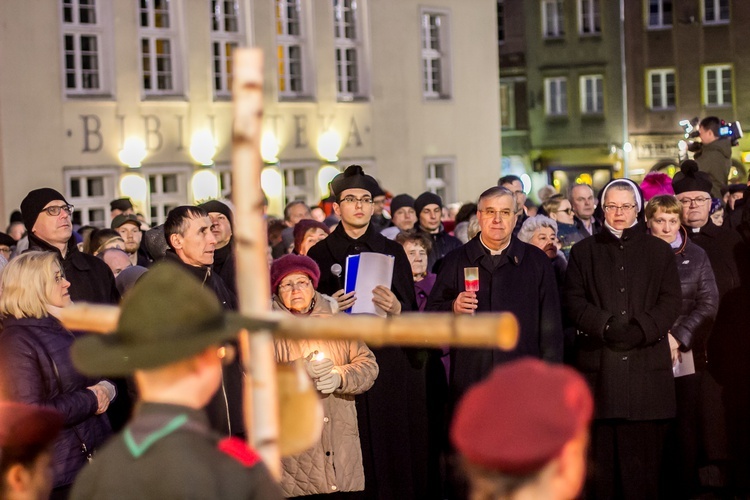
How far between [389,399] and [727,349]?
277cm

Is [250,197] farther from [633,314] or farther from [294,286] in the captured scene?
[633,314]

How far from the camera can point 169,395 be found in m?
2.93

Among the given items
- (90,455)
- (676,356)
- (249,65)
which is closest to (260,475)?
(249,65)

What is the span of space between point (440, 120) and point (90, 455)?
22339 mm

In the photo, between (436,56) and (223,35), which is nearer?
(223,35)

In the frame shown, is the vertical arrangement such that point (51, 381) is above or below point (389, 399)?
above

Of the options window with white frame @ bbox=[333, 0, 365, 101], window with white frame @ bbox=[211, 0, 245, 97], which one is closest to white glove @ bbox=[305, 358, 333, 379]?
window with white frame @ bbox=[211, 0, 245, 97]

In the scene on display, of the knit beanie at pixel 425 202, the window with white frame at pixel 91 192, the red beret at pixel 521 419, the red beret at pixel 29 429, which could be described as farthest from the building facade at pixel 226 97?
the red beret at pixel 521 419

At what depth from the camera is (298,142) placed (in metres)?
25.2

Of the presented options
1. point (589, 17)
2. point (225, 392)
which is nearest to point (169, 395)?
point (225, 392)

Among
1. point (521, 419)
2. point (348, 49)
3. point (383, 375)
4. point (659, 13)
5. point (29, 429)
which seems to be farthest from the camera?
point (659, 13)

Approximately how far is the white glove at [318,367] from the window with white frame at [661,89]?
38469 mm

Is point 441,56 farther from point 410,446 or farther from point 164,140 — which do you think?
point 410,446

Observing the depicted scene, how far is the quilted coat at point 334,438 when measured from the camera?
6888 mm
